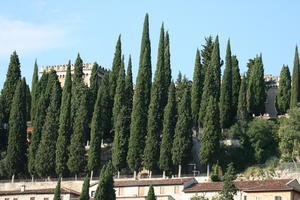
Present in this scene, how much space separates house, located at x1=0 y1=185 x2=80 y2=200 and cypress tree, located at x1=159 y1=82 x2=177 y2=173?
786 centimetres

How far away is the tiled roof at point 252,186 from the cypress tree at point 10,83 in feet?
89.8

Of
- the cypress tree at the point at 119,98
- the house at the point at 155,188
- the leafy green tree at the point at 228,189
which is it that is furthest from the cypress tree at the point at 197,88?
the leafy green tree at the point at 228,189

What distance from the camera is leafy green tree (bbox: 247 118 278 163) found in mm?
77250

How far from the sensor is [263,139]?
7775 cm

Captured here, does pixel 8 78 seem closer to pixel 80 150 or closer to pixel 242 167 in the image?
pixel 80 150

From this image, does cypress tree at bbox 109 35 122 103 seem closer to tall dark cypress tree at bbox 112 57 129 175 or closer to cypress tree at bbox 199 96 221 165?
tall dark cypress tree at bbox 112 57 129 175

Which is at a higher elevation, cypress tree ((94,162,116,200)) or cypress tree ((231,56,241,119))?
cypress tree ((231,56,241,119))

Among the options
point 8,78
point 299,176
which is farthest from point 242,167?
point 8,78

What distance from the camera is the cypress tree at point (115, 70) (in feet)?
285

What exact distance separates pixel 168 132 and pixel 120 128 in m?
5.26

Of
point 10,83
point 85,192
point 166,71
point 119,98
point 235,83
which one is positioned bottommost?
point 85,192

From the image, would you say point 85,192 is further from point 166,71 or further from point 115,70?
point 115,70

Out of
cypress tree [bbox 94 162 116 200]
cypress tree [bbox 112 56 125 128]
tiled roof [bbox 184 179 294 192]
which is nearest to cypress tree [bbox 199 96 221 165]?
tiled roof [bbox 184 179 294 192]

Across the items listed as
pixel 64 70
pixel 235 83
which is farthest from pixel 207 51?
pixel 64 70
